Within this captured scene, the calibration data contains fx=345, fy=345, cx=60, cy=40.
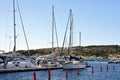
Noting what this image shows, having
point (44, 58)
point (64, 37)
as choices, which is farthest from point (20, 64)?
point (64, 37)

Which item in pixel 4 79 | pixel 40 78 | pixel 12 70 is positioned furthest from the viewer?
pixel 12 70

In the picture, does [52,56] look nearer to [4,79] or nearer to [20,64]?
[20,64]

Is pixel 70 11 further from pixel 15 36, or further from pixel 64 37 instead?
pixel 15 36

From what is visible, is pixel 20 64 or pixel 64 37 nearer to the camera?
pixel 20 64

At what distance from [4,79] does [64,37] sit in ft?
148

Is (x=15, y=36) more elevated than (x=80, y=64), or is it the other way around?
(x=15, y=36)

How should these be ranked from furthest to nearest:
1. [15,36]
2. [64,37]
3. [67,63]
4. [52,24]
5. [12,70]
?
[64,37] → [52,24] → [67,63] → [15,36] → [12,70]

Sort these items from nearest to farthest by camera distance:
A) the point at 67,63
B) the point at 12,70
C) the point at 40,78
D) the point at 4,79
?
the point at 4,79, the point at 40,78, the point at 12,70, the point at 67,63

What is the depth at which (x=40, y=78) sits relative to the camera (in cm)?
6488

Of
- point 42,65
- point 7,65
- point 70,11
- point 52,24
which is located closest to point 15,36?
point 7,65

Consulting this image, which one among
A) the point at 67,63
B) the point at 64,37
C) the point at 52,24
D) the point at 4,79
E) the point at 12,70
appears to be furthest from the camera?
the point at 64,37

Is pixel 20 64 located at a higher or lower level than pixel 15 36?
lower

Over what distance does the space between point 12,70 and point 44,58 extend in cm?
1932

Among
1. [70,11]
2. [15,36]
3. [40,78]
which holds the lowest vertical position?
[40,78]
